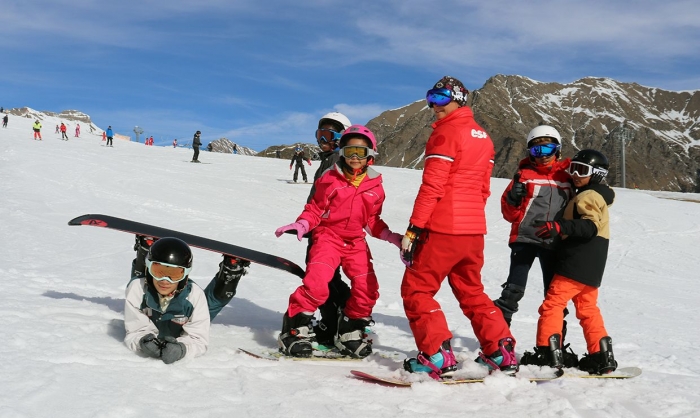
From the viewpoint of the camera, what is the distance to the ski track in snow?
321 centimetres

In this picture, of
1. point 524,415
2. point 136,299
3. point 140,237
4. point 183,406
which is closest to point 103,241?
point 140,237

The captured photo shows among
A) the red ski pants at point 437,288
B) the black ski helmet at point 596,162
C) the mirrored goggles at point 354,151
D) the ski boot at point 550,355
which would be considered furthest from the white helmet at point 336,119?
the ski boot at point 550,355

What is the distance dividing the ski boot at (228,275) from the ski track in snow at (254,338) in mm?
414

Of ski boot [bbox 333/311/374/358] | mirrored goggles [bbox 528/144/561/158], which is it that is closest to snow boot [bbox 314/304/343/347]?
ski boot [bbox 333/311/374/358]

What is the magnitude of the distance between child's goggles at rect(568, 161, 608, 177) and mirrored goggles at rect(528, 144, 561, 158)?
248mm

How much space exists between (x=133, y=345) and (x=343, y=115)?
2.75 m

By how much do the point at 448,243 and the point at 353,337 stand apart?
1.24m

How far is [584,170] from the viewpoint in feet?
14.8

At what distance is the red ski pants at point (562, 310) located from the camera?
4.38 metres

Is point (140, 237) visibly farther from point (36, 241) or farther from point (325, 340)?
point (36, 241)

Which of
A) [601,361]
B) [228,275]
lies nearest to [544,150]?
[601,361]

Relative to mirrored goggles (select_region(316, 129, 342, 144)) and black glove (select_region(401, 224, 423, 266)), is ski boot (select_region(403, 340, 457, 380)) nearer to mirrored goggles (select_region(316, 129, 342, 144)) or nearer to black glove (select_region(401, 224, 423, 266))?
black glove (select_region(401, 224, 423, 266))

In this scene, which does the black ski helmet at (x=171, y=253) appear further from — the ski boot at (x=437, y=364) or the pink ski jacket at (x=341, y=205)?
the ski boot at (x=437, y=364)

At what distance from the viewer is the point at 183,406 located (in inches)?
120
